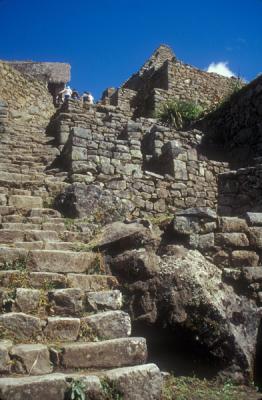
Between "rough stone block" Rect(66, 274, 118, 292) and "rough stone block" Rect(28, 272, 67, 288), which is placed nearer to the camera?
"rough stone block" Rect(28, 272, 67, 288)

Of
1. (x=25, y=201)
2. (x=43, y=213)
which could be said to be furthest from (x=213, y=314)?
(x=25, y=201)

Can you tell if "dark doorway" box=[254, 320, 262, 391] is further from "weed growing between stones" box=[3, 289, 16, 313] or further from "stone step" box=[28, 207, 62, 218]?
"stone step" box=[28, 207, 62, 218]

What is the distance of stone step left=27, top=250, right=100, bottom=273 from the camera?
3.95 meters

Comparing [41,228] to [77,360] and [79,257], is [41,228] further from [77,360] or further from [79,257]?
[77,360]

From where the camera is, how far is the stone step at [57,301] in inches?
129

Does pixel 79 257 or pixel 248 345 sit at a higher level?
pixel 79 257

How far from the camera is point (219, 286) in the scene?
13.0ft

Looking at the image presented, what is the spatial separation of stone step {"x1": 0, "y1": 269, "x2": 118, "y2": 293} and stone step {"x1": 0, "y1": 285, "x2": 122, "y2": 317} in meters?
0.09

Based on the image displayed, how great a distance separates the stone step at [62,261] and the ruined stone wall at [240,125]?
6.83m

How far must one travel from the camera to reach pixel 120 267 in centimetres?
409

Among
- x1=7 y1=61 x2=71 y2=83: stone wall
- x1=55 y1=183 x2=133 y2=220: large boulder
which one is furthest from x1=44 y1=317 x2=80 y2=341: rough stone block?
x1=7 y1=61 x2=71 y2=83: stone wall

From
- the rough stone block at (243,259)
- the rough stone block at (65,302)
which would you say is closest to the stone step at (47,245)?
the rough stone block at (65,302)

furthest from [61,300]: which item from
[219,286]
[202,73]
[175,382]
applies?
[202,73]

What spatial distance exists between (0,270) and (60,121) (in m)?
6.31
